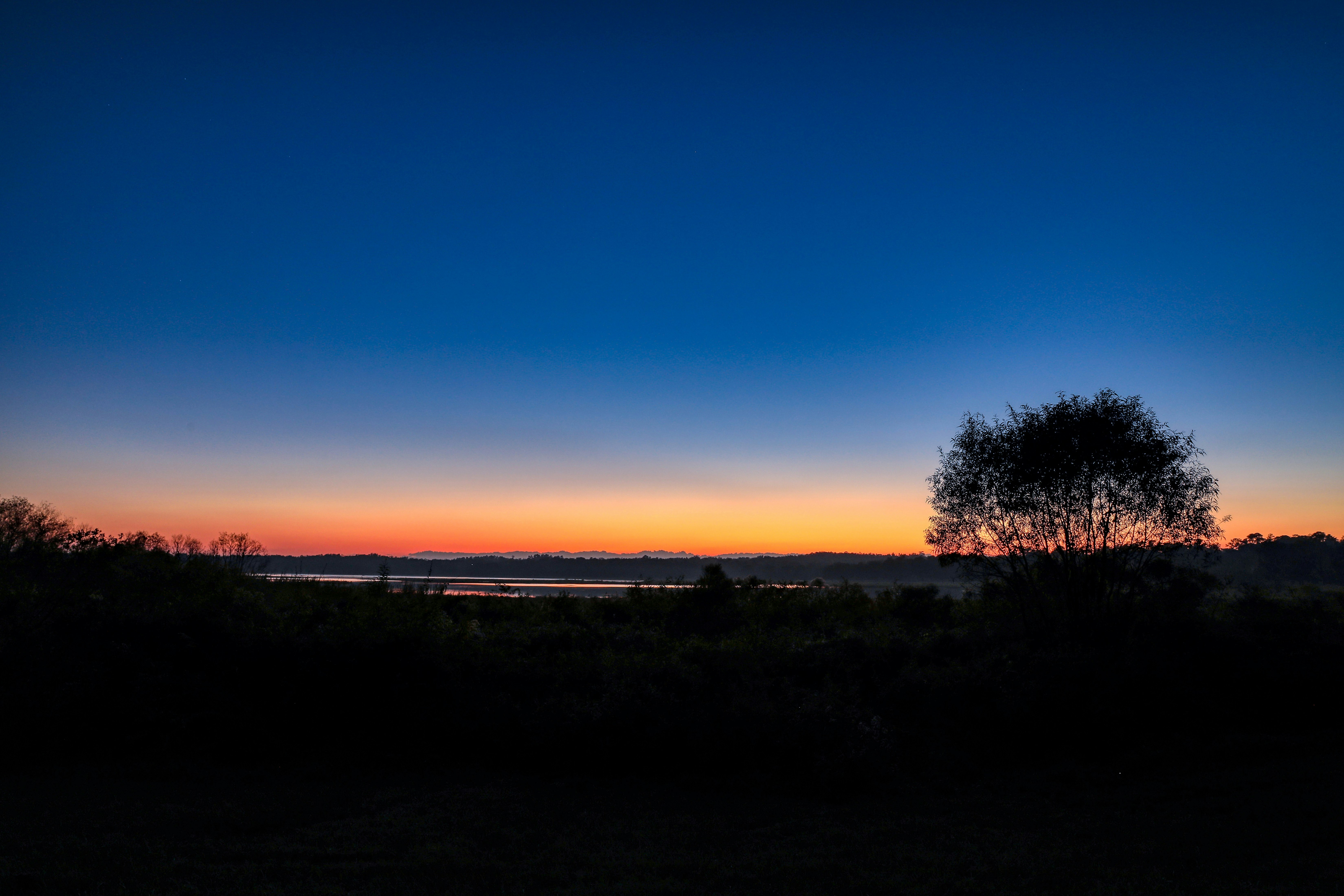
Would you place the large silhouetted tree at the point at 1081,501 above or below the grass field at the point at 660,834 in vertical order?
above

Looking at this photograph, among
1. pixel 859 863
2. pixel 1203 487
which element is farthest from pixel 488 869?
pixel 1203 487

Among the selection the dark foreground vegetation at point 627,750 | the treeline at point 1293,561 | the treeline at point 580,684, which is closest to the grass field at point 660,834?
the dark foreground vegetation at point 627,750

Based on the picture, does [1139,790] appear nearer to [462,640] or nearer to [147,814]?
[462,640]

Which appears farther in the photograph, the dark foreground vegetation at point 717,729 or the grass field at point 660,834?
the dark foreground vegetation at point 717,729

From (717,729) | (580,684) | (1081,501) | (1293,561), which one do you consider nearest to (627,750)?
(717,729)

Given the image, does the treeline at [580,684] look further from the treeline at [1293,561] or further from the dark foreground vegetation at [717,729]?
the treeline at [1293,561]

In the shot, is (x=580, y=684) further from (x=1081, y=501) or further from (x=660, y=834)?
(x=1081, y=501)

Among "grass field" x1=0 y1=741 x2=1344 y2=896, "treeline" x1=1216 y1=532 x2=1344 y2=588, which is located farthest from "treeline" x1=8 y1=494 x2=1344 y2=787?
"treeline" x1=1216 y1=532 x2=1344 y2=588

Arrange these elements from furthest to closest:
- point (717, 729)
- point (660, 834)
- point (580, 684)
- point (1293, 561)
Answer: point (1293, 561) < point (580, 684) < point (717, 729) < point (660, 834)

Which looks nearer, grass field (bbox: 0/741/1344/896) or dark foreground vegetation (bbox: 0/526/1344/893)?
grass field (bbox: 0/741/1344/896)

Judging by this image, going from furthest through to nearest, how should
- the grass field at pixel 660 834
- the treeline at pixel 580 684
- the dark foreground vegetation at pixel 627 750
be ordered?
the treeline at pixel 580 684, the dark foreground vegetation at pixel 627 750, the grass field at pixel 660 834

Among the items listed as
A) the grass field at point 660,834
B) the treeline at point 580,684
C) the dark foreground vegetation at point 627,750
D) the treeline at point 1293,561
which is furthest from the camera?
the treeline at point 1293,561

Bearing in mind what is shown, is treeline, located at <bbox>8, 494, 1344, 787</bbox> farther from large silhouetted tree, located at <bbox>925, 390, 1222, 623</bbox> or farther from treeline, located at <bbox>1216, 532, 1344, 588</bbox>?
treeline, located at <bbox>1216, 532, 1344, 588</bbox>

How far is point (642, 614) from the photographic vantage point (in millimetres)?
31969
